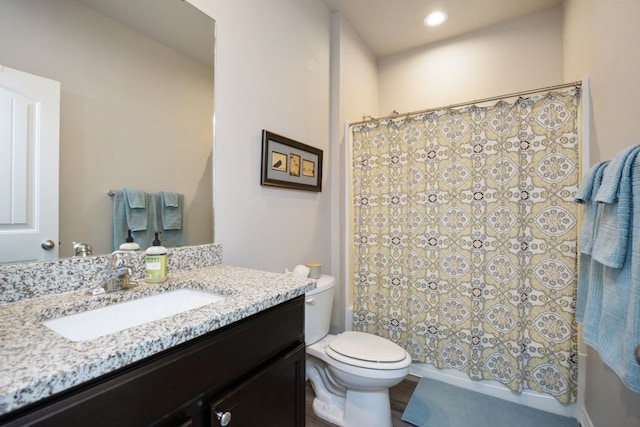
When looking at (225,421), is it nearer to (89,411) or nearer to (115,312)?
(89,411)

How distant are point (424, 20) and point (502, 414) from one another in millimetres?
2793

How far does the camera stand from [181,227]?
1172mm

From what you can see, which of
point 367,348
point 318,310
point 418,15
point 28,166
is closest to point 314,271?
point 318,310

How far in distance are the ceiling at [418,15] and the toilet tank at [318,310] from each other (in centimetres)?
204

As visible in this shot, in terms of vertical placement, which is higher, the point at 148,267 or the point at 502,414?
the point at 148,267

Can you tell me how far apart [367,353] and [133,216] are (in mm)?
1233

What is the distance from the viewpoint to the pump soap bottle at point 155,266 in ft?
3.08

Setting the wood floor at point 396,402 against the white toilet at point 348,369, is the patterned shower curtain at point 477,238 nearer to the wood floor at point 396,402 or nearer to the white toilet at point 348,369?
the wood floor at point 396,402

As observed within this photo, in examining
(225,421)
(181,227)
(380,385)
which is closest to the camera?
(225,421)

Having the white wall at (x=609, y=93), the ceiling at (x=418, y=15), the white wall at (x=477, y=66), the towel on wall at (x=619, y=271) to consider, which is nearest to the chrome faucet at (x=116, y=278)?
the towel on wall at (x=619, y=271)

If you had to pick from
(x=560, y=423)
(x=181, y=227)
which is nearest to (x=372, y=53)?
(x=181, y=227)

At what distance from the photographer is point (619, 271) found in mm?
864

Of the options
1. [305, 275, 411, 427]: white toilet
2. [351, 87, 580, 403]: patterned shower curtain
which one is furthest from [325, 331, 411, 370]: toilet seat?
[351, 87, 580, 403]: patterned shower curtain

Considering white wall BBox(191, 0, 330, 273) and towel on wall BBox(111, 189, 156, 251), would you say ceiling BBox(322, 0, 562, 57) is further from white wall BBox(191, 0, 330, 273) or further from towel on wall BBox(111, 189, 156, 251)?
towel on wall BBox(111, 189, 156, 251)
